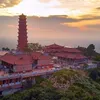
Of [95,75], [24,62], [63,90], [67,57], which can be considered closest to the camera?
[63,90]

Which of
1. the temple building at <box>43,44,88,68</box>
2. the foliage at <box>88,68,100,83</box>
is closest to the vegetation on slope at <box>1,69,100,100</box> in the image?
the foliage at <box>88,68,100,83</box>

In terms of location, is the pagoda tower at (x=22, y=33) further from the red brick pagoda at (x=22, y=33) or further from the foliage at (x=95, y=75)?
the foliage at (x=95, y=75)

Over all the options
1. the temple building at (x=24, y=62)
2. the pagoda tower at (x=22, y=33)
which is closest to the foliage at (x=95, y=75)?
the temple building at (x=24, y=62)

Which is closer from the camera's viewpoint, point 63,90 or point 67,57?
point 63,90

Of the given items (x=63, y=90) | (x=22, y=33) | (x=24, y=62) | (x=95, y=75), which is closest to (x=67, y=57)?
(x=95, y=75)

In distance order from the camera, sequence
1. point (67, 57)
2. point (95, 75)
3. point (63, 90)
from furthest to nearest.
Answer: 1. point (67, 57)
2. point (95, 75)
3. point (63, 90)

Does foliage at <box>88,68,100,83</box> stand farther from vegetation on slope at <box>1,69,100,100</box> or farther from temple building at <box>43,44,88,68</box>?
vegetation on slope at <box>1,69,100,100</box>

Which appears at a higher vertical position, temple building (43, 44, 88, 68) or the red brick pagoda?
the red brick pagoda

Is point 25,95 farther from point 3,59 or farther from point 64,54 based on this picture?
point 64,54

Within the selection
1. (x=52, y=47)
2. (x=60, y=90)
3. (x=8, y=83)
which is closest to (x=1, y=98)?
(x=8, y=83)

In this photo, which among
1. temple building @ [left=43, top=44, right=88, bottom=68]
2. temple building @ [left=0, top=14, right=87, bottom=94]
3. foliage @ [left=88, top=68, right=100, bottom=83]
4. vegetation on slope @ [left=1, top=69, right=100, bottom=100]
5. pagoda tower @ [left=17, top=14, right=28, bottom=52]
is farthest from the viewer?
pagoda tower @ [left=17, top=14, right=28, bottom=52]

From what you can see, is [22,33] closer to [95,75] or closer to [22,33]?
[22,33]
